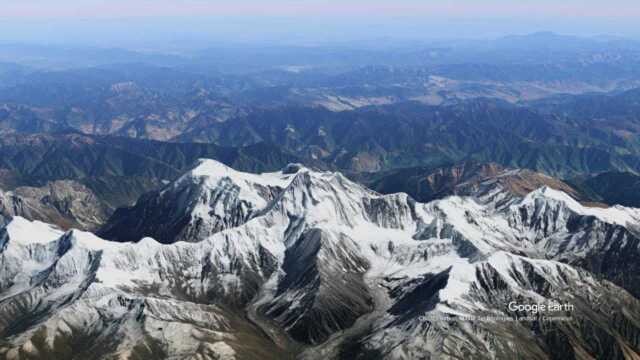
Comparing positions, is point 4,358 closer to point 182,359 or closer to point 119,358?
point 119,358

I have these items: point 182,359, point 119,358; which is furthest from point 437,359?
point 119,358

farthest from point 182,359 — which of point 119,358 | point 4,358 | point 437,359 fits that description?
point 437,359

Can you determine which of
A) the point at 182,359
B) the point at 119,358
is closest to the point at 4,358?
the point at 119,358

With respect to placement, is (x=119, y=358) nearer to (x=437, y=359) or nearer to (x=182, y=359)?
(x=182, y=359)

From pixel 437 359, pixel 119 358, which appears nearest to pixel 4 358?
pixel 119 358

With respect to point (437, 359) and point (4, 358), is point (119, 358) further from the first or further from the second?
point (437, 359)
